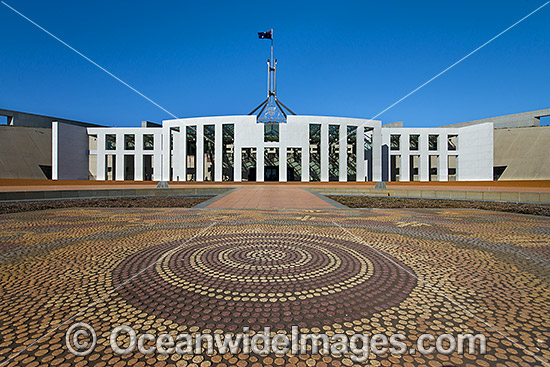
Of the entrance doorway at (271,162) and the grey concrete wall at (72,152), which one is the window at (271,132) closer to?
the entrance doorway at (271,162)

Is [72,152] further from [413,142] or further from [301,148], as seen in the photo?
[413,142]

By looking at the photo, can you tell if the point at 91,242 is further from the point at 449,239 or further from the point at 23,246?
the point at 449,239

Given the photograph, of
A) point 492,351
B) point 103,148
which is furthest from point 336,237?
point 103,148

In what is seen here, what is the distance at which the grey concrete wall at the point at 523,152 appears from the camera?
43500mm

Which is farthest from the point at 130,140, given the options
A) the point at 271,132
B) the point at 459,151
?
the point at 459,151

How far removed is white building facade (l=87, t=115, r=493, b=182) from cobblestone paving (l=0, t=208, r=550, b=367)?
3563 centimetres

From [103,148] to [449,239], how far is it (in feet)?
174

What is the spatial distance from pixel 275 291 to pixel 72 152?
179 feet

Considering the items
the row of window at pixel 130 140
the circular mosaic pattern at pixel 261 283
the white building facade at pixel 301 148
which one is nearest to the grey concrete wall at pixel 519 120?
the white building facade at pixel 301 148

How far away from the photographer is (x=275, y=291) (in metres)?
2.98

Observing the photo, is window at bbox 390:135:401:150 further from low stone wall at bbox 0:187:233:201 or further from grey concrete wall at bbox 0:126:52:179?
grey concrete wall at bbox 0:126:52:179

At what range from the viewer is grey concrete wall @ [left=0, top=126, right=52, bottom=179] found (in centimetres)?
4162

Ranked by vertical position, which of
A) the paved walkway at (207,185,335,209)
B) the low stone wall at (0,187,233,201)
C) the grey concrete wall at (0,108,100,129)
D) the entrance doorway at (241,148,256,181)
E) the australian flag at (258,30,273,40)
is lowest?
the paved walkway at (207,185,335,209)

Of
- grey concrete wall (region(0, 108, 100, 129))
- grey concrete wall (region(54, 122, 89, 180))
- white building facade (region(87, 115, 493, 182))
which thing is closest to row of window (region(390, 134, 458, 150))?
white building facade (region(87, 115, 493, 182))
